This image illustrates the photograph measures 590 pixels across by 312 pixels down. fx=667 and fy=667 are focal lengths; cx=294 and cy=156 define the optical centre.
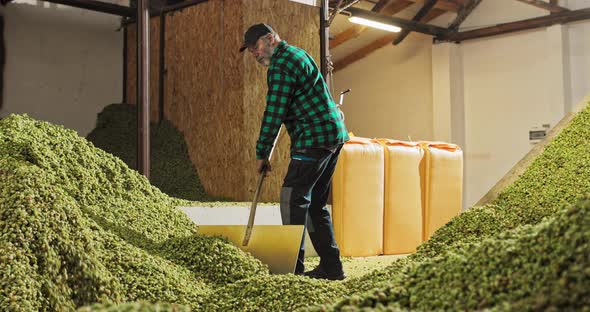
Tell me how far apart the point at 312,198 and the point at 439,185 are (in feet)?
9.08

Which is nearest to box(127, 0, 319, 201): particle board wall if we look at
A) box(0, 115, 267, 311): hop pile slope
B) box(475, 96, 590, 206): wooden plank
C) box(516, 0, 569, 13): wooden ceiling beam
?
box(0, 115, 267, 311): hop pile slope

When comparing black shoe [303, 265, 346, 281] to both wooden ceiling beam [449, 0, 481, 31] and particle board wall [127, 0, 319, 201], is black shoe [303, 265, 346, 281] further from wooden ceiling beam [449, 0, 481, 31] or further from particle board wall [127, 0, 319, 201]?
wooden ceiling beam [449, 0, 481, 31]

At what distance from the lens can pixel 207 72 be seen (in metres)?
6.10

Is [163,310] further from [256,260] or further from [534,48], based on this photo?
[534,48]

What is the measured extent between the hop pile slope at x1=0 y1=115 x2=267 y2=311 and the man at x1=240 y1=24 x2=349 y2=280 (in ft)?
1.60

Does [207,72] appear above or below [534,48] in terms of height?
below

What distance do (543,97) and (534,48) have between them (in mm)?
757

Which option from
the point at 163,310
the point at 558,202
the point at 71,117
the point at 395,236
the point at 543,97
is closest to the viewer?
the point at 163,310

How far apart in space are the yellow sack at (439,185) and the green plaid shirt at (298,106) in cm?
272

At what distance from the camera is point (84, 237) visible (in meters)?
2.51

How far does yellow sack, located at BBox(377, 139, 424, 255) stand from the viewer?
5.66 meters

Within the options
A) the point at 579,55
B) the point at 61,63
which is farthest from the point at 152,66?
the point at 579,55

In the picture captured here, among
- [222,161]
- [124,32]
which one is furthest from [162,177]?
[124,32]

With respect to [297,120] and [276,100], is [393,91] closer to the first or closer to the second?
[297,120]
